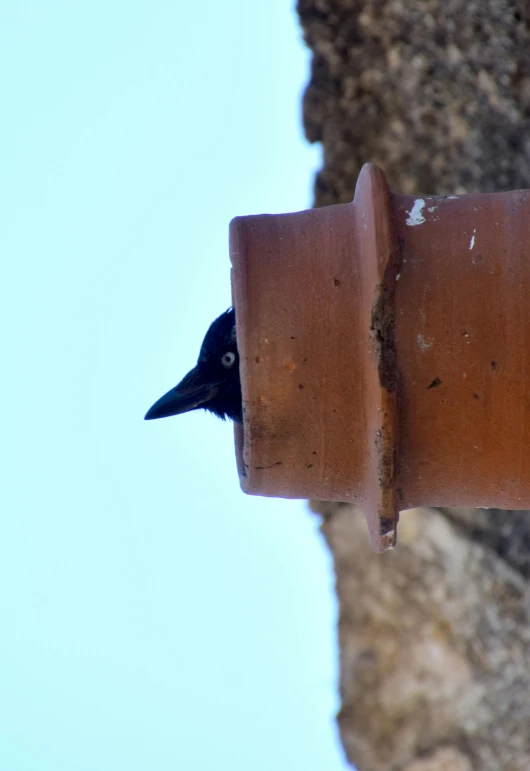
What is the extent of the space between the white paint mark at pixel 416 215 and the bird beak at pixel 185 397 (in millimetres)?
538

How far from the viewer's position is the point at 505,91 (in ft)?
8.02

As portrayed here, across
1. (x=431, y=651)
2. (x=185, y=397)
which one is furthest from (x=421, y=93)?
(x=431, y=651)

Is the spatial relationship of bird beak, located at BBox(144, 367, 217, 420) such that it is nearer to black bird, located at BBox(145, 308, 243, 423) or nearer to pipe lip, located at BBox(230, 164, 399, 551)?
black bird, located at BBox(145, 308, 243, 423)

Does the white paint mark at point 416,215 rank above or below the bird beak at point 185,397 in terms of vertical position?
above

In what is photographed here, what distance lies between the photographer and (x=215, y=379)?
61.5 inches

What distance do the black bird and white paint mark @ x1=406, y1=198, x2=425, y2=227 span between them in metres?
0.44

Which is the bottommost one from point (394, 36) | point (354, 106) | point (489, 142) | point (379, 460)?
point (379, 460)

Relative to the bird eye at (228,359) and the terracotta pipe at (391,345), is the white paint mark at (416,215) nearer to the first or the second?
the terracotta pipe at (391,345)

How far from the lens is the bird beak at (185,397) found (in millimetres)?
1570

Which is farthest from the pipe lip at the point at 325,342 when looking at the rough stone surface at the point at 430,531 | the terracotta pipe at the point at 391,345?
the rough stone surface at the point at 430,531

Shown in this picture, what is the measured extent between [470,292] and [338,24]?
1.93 m

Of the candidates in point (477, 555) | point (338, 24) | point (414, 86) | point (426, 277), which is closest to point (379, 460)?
point (426, 277)

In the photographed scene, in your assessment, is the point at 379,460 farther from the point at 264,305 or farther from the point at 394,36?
the point at 394,36

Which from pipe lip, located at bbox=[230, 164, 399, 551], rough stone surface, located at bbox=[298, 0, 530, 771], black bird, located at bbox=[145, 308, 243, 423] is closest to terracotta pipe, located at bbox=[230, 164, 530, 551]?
pipe lip, located at bbox=[230, 164, 399, 551]
